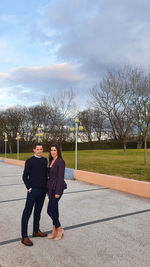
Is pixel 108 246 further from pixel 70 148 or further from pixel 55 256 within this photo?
pixel 70 148

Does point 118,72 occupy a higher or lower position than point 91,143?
higher

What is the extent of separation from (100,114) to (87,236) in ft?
145

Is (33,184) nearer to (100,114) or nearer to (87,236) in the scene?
(87,236)

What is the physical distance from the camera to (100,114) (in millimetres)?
47156

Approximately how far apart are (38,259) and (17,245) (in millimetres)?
607

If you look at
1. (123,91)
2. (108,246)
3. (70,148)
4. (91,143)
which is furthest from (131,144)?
(108,246)

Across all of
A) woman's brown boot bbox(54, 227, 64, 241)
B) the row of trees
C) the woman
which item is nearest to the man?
the woman

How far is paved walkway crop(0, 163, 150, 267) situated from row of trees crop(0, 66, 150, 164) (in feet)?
31.4

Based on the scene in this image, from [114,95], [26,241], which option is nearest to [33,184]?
[26,241]

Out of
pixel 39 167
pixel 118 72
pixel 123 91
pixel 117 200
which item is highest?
pixel 118 72

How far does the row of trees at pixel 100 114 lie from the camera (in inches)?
622

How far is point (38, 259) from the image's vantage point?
3.03 m

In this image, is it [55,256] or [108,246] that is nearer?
[55,256]

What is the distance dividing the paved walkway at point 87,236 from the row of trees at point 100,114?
9.58 m
